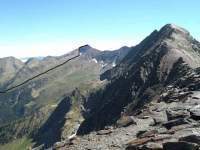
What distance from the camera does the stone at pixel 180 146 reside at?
1209 inches

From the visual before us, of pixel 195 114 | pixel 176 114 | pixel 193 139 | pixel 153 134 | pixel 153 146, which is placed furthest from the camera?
pixel 176 114

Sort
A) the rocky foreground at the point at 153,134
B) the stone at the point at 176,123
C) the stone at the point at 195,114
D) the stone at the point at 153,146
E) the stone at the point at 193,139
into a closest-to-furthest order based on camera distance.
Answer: the stone at the point at 193,139 < the rocky foreground at the point at 153,134 < the stone at the point at 153,146 < the stone at the point at 176,123 < the stone at the point at 195,114

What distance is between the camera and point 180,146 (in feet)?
104

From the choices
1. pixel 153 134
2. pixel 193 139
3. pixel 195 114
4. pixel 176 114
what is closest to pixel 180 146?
pixel 193 139

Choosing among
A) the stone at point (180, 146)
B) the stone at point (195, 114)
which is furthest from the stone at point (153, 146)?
the stone at point (195, 114)

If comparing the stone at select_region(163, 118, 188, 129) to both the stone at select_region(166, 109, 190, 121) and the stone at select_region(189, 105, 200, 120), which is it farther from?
the stone at select_region(166, 109, 190, 121)

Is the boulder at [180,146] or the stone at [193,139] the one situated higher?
the stone at [193,139]

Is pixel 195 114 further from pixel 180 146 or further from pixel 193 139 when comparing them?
pixel 180 146

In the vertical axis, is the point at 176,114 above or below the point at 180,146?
above

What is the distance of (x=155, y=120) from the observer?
51344 millimetres

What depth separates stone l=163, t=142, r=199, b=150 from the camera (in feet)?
101

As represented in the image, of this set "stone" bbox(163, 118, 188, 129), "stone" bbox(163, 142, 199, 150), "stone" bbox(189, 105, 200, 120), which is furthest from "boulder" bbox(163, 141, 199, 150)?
"stone" bbox(189, 105, 200, 120)

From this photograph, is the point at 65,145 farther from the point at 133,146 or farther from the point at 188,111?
the point at 188,111

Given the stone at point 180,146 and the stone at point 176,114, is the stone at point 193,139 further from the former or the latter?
the stone at point 176,114
